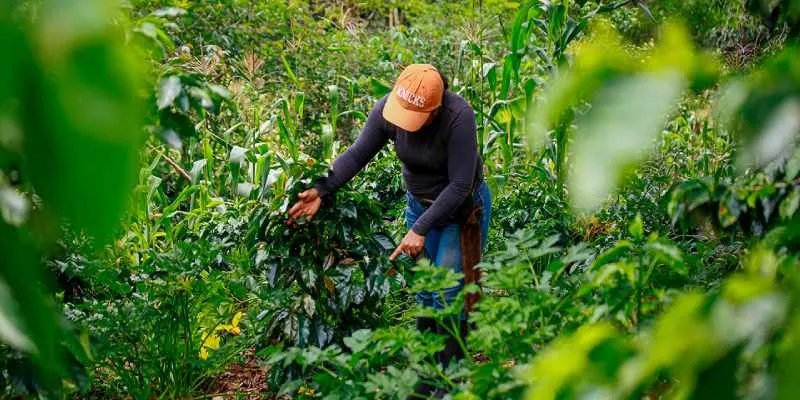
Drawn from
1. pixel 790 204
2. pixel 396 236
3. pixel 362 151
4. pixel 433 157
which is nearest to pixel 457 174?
pixel 433 157

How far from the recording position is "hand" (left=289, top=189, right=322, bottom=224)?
2398mm

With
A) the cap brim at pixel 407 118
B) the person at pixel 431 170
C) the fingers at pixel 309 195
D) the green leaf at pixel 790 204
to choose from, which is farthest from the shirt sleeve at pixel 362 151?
the green leaf at pixel 790 204

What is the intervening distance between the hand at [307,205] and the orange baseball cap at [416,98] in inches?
14.6

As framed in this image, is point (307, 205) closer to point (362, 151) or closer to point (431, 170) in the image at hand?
point (362, 151)

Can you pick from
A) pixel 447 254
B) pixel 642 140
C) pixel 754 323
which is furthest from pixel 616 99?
pixel 447 254

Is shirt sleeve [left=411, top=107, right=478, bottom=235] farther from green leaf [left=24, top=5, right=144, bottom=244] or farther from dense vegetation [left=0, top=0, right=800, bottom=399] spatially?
green leaf [left=24, top=5, right=144, bottom=244]

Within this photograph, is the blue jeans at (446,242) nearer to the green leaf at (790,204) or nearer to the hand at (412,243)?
the hand at (412,243)

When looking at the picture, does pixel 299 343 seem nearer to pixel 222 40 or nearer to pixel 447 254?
pixel 447 254

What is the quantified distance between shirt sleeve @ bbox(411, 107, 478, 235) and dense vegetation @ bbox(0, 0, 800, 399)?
18 centimetres

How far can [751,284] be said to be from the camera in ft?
1.71

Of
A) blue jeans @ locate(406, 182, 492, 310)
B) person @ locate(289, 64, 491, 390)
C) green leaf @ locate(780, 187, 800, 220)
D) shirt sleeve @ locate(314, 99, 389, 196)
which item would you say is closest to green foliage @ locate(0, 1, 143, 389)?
green leaf @ locate(780, 187, 800, 220)

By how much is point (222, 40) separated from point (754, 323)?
21.2ft

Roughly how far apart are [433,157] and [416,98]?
27 cm

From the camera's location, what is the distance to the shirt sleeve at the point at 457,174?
8.20 feet
